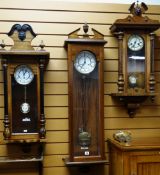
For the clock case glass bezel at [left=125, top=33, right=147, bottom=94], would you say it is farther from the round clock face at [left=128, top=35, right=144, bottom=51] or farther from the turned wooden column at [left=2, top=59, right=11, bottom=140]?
the turned wooden column at [left=2, top=59, right=11, bottom=140]

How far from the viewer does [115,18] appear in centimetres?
257

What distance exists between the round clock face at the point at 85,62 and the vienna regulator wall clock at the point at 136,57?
259 millimetres

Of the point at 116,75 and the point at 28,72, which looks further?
the point at 116,75

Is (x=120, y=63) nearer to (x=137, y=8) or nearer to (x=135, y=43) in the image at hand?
(x=135, y=43)

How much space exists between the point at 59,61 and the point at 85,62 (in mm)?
256

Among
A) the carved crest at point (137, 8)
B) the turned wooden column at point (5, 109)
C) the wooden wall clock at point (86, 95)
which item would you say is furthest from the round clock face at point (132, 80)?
the turned wooden column at point (5, 109)

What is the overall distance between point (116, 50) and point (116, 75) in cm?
22

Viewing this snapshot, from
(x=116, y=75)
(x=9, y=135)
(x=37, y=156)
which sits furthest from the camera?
(x=116, y=75)

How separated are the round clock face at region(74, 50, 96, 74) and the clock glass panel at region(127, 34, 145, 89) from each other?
0.34 meters

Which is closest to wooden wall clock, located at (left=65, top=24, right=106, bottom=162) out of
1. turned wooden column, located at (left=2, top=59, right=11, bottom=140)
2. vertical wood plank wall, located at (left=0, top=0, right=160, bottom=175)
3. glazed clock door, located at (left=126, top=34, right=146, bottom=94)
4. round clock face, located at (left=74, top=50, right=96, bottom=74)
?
round clock face, located at (left=74, top=50, right=96, bottom=74)

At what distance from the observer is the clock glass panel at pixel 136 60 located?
2.47 meters

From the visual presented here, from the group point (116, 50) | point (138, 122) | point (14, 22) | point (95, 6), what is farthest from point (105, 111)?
point (14, 22)

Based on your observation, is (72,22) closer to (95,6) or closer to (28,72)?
(95,6)

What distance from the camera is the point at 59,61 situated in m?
2.49
